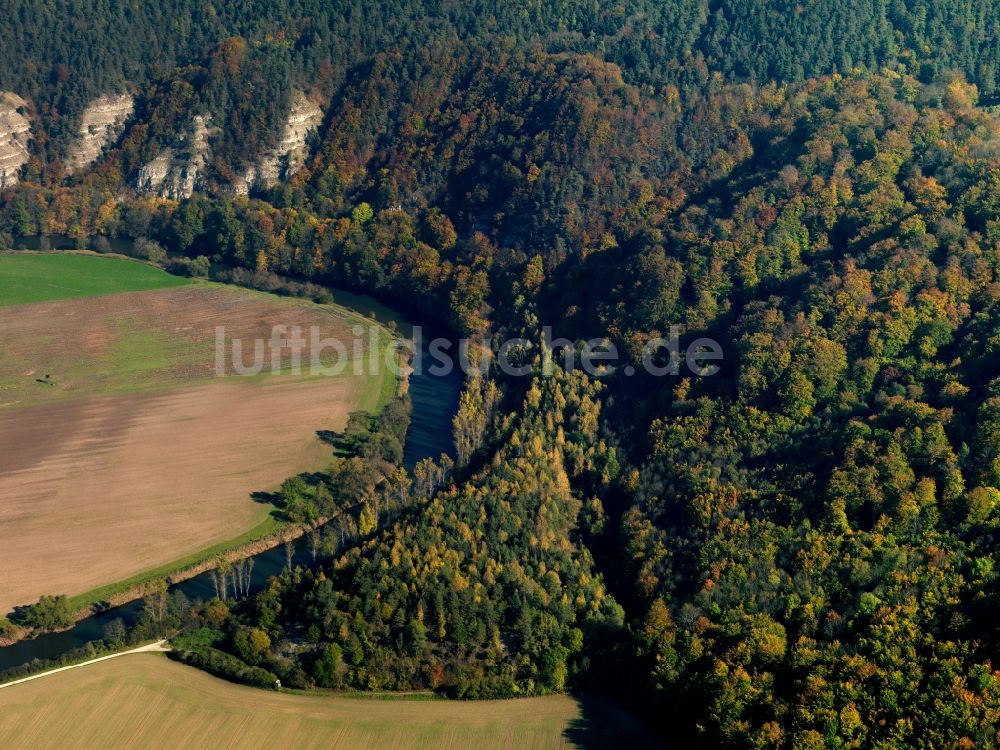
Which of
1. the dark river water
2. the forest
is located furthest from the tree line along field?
the forest

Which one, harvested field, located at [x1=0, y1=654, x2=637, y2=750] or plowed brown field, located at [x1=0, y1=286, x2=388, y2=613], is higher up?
plowed brown field, located at [x1=0, y1=286, x2=388, y2=613]

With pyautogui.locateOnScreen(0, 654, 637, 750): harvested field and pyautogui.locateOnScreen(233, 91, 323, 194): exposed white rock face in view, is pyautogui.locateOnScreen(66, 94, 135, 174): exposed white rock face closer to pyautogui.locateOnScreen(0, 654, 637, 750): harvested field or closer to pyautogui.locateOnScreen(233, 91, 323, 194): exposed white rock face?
pyautogui.locateOnScreen(233, 91, 323, 194): exposed white rock face

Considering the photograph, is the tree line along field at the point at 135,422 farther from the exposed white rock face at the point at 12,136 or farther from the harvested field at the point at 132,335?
the exposed white rock face at the point at 12,136

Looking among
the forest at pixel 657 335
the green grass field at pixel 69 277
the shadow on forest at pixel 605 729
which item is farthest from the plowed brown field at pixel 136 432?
the shadow on forest at pixel 605 729

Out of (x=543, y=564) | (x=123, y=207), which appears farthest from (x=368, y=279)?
(x=543, y=564)

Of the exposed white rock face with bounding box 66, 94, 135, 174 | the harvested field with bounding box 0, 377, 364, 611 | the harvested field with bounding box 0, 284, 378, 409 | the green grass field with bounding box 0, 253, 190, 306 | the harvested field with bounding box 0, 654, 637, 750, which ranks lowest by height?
the harvested field with bounding box 0, 654, 637, 750

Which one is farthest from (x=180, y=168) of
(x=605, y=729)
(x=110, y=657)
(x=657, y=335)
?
(x=605, y=729)
